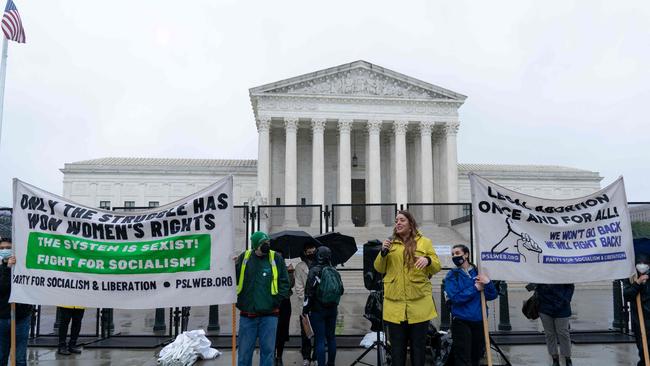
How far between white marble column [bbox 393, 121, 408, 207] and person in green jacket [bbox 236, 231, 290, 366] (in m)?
39.7

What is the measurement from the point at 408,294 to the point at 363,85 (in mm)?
43320

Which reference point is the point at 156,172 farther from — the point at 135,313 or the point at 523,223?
the point at 523,223

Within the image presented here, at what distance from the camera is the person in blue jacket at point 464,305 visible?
6.70m

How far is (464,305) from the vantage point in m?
6.75

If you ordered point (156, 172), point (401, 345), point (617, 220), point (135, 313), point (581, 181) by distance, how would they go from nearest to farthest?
1. point (401, 345)
2. point (617, 220)
3. point (135, 313)
4. point (156, 172)
5. point (581, 181)

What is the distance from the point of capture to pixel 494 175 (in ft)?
197

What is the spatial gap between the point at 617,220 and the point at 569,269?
113 centimetres

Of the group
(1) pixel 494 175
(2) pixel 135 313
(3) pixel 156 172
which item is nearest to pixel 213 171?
(3) pixel 156 172

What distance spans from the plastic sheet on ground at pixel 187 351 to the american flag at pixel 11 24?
1753 centimetres

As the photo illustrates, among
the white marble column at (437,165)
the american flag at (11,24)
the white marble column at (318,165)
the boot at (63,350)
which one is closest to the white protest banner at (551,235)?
the boot at (63,350)

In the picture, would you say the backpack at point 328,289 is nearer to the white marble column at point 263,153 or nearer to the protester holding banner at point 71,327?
the protester holding banner at point 71,327

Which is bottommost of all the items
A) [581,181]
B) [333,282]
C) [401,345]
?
[401,345]

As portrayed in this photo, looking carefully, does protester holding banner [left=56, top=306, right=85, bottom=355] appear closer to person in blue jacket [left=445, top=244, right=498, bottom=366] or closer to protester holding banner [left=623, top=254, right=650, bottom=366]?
person in blue jacket [left=445, top=244, right=498, bottom=366]

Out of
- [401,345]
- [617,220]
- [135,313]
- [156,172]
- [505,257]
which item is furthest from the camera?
[156,172]
